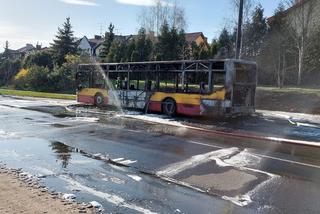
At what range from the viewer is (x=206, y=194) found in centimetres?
739

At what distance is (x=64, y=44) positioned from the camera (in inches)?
2650

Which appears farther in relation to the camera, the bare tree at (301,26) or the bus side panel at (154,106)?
Answer: the bare tree at (301,26)

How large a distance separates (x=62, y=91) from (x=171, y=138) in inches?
1443

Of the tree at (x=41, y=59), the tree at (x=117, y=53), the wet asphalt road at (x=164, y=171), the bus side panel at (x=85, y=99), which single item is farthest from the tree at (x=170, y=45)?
the wet asphalt road at (x=164, y=171)

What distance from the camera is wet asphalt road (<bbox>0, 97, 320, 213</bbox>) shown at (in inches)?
274

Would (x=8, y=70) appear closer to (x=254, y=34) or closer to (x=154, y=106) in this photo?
(x=254, y=34)

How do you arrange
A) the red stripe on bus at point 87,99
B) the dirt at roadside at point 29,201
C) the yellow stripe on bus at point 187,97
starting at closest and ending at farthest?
the dirt at roadside at point 29,201
the yellow stripe on bus at point 187,97
the red stripe on bus at point 87,99

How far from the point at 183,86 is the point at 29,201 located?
44.0ft

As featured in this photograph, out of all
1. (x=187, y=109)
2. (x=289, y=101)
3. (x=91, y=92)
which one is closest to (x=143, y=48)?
(x=91, y=92)

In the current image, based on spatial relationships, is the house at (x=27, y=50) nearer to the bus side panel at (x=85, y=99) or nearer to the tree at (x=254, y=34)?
the tree at (x=254, y=34)

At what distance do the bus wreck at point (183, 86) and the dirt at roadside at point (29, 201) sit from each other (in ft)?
37.3

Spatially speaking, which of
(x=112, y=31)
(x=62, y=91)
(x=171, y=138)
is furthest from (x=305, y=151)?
(x=112, y=31)

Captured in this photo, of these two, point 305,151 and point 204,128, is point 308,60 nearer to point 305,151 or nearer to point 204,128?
point 204,128

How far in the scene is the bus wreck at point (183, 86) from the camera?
17734 mm
